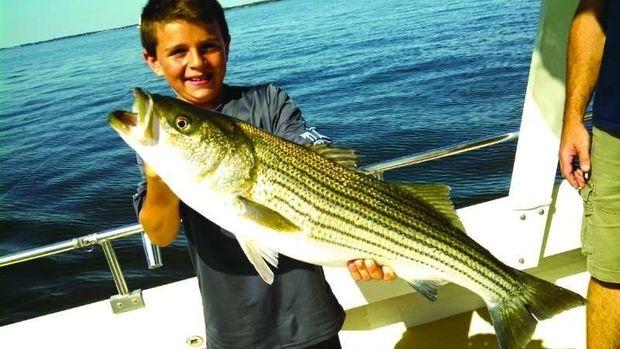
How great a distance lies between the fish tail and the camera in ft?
7.79

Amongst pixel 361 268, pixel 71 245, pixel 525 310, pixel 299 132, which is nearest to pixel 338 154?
pixel 299 132

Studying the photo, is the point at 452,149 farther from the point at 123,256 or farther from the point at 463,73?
the point at 463,73

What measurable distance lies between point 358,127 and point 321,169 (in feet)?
47.3

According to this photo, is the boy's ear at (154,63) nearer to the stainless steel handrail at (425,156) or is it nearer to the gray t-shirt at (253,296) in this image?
the gray t-shirt at (253,296)

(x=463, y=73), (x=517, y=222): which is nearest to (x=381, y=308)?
(x=517, y=222)

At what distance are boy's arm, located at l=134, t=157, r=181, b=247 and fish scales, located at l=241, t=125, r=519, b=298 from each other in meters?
0.48

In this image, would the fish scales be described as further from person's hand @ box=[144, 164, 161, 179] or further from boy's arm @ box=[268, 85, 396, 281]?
person's hand @ box=[144, 164, 161, 179]

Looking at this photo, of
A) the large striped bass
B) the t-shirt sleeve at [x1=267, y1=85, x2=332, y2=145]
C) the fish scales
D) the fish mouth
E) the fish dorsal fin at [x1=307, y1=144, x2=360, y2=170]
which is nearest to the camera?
the fish mouth

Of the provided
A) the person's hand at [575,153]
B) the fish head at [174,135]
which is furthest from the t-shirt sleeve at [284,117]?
the person's hand at [575,153]

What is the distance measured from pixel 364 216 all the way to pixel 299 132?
0.57m

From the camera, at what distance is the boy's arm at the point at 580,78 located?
8.53 ft

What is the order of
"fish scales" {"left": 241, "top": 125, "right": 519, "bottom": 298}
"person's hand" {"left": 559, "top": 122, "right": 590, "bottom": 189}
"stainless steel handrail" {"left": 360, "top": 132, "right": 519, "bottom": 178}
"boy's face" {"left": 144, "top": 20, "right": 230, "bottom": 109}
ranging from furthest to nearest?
"stainless steel handrail" {"left": 360, "top": 132, "right": 519, "bottom": 178} → "person's hand" {"left": 559, "top": 122, "right": 590, "bottom": 189} → "boy's face" {"left": 144, "top": 20, "right": 230, "bottom": 109} → "fish scales" {"left": 241, "top": 125, "right": 519, "bottom": 298}

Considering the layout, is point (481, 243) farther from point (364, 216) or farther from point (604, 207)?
point (364, 216)

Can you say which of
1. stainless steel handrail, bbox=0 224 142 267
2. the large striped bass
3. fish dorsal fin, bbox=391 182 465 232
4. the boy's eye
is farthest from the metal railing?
the boy's eye
